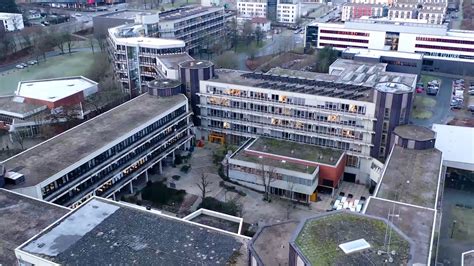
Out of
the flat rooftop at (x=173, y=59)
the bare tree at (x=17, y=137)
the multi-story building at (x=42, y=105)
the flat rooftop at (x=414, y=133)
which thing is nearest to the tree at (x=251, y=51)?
the flat rooftop at (x=173, y=59)

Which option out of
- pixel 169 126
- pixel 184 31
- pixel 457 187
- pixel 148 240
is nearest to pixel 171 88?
pixel 169 126

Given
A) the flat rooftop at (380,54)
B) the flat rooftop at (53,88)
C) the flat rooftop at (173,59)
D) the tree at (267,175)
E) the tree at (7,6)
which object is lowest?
Answer: the tree at (267,175)

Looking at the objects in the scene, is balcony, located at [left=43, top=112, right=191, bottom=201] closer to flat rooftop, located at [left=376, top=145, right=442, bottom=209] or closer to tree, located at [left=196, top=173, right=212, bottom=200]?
tree, located at [left=196, top=173, right=212, bottom=200]

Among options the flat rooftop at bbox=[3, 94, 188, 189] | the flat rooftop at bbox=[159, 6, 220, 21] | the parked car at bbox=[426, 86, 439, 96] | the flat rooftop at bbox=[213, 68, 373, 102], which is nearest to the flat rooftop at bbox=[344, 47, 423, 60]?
the parked car at bbox=[426, 86, 439, 96]

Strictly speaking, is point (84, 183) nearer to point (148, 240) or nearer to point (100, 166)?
point (100, 166)

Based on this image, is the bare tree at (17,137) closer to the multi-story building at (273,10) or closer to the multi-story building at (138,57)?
the multi-story building at (138,57)

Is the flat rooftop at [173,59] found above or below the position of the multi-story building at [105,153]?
above
